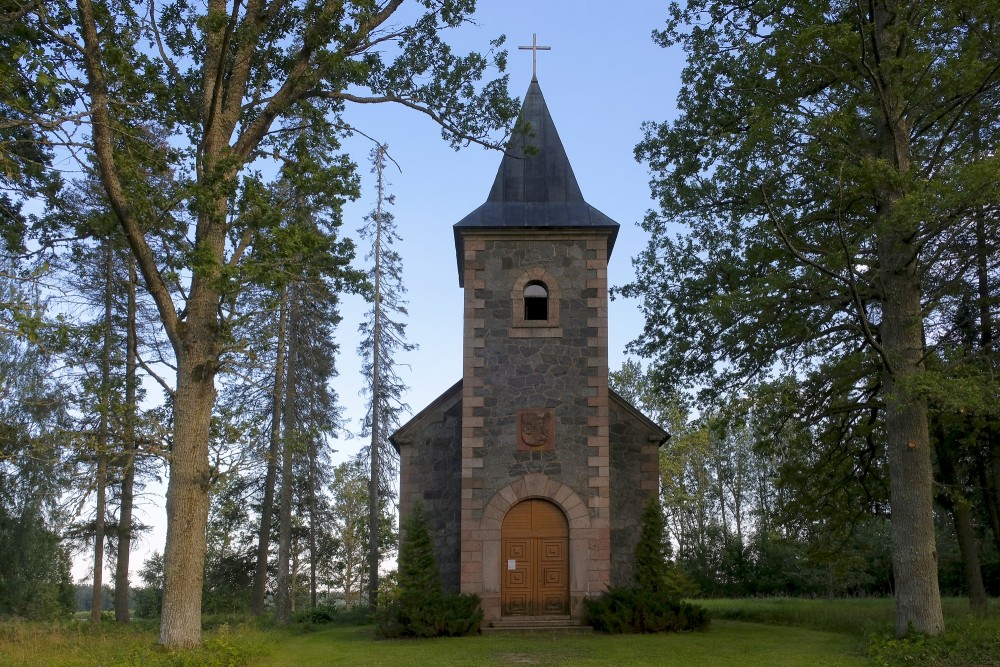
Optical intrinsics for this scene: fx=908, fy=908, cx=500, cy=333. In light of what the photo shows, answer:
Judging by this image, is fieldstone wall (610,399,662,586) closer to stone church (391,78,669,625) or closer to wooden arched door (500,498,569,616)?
stone church (391,78,669,625)

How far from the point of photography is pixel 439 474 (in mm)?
20031

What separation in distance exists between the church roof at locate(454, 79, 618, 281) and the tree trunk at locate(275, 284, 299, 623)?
6.81m

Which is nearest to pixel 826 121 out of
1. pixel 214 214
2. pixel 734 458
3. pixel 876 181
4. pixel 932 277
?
pixel 876 181

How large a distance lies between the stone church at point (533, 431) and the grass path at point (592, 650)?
1901mm

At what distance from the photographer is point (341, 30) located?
13.6 metres

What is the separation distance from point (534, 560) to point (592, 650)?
415 centimetres

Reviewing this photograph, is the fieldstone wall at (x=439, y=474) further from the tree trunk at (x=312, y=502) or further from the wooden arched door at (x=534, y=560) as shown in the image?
the tree trunk at (x=312, y=502)

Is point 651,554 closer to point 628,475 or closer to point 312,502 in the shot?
point 628,475

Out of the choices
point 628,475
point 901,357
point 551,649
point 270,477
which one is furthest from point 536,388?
point 270,477

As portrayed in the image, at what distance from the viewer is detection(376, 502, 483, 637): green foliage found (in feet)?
55.4

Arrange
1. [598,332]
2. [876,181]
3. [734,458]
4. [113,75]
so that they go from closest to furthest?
[113,75]
[876,181]
[598,332]
[734,458]

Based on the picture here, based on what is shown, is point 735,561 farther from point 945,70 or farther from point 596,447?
point 945,70

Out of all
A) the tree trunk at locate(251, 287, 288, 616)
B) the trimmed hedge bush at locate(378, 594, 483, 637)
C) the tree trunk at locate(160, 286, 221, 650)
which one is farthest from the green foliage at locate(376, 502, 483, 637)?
the tree trunk at locate(251, 287, 288, 616)

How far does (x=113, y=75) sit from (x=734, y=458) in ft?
132
